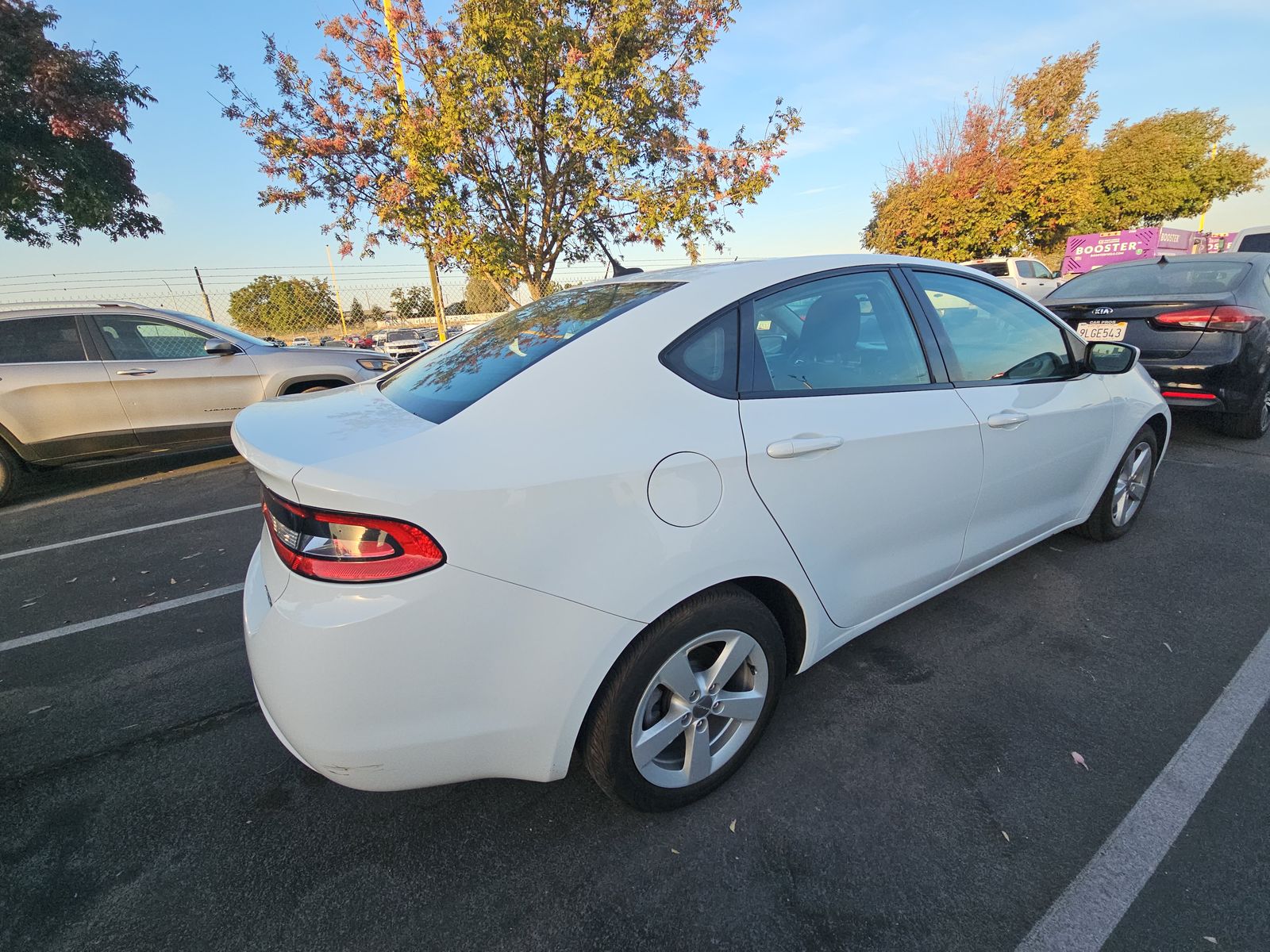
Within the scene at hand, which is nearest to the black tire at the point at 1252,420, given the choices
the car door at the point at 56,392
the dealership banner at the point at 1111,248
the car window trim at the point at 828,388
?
the car window trim at the point at 828,388

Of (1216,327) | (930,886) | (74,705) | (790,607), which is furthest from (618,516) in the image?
(1216,327)

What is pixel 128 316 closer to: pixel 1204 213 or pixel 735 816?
pixel 735 816

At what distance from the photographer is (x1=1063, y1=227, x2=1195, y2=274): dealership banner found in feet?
72.7

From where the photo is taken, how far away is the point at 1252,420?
15.9 ft

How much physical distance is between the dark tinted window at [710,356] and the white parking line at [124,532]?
14.1 ft

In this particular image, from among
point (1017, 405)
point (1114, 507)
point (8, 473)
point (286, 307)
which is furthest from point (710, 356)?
point (286, 307)

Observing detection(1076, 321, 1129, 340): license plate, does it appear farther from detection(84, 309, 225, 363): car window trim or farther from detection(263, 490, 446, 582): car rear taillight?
detection(84, 309, 225, 363): car window trim

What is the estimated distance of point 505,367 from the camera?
169cm

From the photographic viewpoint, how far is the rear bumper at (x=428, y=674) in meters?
1.26

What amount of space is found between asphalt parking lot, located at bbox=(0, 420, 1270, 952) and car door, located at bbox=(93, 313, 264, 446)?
3374 millimetres

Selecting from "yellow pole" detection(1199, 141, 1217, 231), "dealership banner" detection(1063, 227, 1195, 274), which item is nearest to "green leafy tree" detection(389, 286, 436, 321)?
"dealership banner" detection(1063, 227, 1195, 274)

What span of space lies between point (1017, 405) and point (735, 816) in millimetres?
1940

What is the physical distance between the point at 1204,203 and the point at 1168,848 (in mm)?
47138

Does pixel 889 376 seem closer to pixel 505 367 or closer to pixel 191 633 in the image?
pixel 505 367
